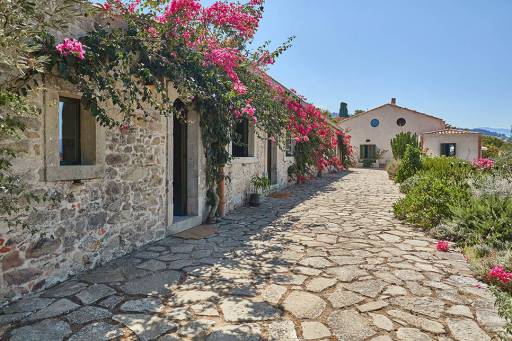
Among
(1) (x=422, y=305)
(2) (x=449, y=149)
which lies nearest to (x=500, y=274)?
(1) (x=422, y=305)

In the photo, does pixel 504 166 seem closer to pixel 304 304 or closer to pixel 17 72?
pixel 304 304

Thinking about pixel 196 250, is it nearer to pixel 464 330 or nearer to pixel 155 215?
pixel 155 215

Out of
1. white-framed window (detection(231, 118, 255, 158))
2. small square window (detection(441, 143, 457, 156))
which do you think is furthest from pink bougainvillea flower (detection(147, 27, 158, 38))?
small square window (detection(441, 143, 457, 156))

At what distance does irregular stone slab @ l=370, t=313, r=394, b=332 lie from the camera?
2879mm

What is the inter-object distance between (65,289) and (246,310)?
6.61 feet

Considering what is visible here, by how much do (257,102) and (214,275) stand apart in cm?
463

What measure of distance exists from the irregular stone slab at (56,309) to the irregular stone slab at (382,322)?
109 inches

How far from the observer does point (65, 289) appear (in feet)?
11.8

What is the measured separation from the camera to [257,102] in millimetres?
7668

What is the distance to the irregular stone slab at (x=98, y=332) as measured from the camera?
2.67 metres

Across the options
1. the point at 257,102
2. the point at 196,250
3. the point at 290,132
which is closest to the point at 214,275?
the point at 196,250

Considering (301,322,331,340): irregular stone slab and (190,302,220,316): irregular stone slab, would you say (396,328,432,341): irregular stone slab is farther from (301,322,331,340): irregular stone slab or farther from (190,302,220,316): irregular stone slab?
(190,302,220,316): irregular stone slab

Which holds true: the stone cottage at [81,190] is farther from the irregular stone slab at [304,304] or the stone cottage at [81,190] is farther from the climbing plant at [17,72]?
the irregular stone slab at [304,304]

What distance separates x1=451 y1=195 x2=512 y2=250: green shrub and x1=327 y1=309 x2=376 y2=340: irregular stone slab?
304 cm
